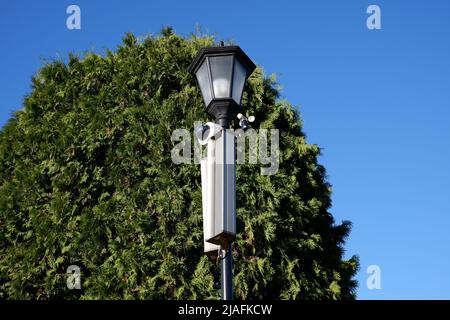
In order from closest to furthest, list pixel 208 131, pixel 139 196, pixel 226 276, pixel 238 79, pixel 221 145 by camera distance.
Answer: pixel 226 276 < pixel 221 145 < pixel 208 131 < pixel 238 79 < pixel 139 196

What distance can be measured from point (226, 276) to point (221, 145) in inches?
38.4

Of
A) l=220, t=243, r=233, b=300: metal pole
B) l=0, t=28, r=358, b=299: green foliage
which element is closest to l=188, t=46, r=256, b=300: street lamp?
l=220, t=243, r=233, b=300: metal pole

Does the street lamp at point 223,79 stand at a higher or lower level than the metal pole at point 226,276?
higher

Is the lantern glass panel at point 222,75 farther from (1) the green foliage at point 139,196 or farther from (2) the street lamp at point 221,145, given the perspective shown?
(1) the green foliage at point 139,196

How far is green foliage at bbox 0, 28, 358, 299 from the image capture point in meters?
8.45

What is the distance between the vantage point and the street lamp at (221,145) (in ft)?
14.3

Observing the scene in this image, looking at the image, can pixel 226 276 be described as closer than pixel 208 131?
Yes

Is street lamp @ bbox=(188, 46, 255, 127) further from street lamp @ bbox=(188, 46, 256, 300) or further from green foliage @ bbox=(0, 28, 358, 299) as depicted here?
green foliage @ bbox=(0, 28, 358, 299)

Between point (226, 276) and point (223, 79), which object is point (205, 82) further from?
point (226, 276)

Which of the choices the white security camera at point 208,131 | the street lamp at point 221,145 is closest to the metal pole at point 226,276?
the street lamp at point 221,145

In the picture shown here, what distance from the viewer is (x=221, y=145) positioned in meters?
4.63

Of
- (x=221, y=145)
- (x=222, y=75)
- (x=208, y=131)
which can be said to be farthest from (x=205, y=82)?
(x=221, y=145)

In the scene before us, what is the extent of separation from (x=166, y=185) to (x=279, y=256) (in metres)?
1.92
